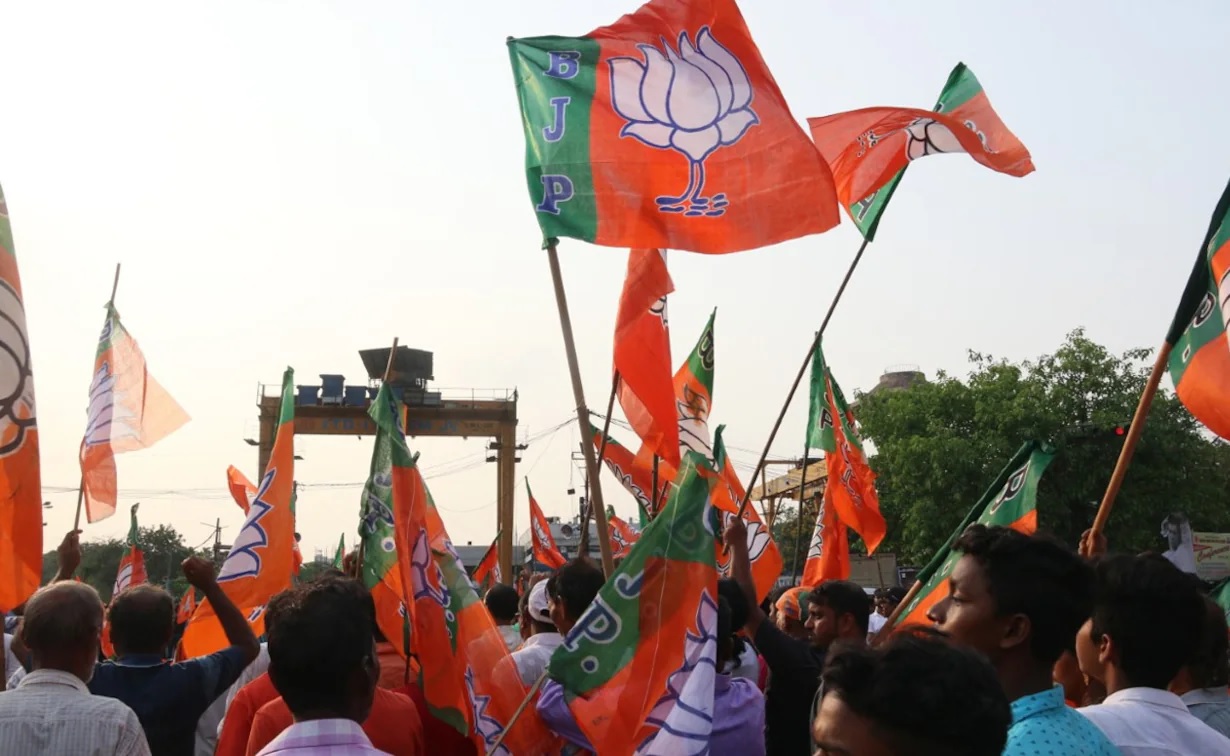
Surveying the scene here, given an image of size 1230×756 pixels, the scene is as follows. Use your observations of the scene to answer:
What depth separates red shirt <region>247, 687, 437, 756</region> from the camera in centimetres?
373

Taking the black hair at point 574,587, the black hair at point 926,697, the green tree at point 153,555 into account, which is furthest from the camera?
the green tree at point 153,555

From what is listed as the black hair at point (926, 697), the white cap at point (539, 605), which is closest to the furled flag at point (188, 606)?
the white cap at point (539, 605)

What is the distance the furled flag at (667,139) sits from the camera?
18.3ft

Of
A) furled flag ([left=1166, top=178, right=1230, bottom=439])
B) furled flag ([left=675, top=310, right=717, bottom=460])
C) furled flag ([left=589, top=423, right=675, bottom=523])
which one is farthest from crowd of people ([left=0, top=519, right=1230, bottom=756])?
furled flag ([left=589, top=423, right=675, bottom=523])

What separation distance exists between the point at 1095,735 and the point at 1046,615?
1.00ft

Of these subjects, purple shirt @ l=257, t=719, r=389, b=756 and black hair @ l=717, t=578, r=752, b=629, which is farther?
black hair @ l=717, t=578, r=752, b=629

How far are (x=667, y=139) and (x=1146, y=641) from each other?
324 centimetres

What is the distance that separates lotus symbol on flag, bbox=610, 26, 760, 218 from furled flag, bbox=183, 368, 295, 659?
2.93m

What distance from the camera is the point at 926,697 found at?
2.19 meters

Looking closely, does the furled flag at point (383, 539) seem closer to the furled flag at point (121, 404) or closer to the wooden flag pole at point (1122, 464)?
the wooden flag pole at point (1122, 464)

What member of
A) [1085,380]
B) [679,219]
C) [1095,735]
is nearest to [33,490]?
[679,219]

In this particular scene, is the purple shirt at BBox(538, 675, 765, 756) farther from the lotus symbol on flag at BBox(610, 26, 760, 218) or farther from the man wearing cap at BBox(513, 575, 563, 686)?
the lotus symbol on flag at BBox(610, 26, 760, 218)

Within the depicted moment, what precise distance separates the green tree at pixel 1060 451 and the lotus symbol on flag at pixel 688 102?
28724 mm

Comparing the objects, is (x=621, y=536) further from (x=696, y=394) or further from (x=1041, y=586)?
(x=1041, y=586)
